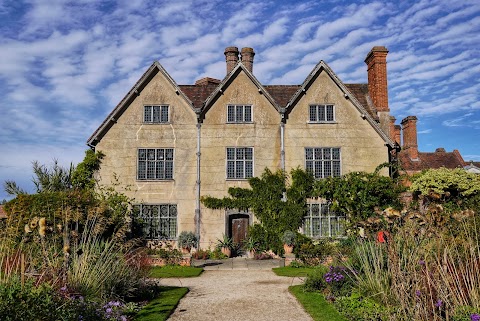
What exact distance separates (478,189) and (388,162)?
14.4 feet

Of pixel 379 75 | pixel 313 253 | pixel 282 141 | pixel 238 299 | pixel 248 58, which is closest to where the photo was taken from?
pixel 238 299

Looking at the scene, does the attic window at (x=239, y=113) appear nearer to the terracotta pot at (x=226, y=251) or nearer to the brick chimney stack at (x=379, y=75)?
the terracotta pot at (x=226, y=251)

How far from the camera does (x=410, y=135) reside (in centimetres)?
3519

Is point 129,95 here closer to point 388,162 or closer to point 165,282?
point 165,282

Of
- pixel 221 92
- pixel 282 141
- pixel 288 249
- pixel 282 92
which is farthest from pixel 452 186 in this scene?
pixel 221 92

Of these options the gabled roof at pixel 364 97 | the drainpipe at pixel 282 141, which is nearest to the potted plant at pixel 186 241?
the drainpipe at pixel 282 141

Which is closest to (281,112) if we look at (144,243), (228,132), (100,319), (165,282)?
(228,132)

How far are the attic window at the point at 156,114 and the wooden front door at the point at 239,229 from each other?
6.58 meters

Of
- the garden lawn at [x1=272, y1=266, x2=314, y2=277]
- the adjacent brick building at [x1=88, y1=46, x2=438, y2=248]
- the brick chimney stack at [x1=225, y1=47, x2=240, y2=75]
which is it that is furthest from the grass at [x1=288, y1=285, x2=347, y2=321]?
the brick chimney stack at [x1=225, y1=47, x2=240, y2=75]

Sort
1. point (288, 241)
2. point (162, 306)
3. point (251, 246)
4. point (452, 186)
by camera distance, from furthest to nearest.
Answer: point (251, 246) → point (288, 241) → point (452, 186) → point (162, 306)

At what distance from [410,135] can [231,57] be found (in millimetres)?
18489

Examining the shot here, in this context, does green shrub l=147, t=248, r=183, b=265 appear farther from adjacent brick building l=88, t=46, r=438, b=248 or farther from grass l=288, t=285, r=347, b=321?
grass l=288, t=285, r=347, b=321

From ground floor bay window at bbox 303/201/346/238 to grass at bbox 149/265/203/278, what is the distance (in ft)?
21.3

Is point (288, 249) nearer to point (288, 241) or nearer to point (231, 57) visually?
point (288, 241)
